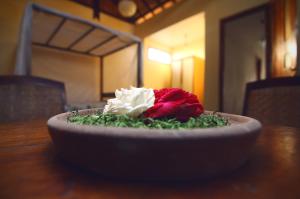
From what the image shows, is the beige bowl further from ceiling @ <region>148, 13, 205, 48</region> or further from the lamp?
ceiling @ <region>148, 13, 205, 48</region>

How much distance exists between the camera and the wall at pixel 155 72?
508cm

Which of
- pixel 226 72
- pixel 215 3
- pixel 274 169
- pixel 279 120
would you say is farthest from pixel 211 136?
pixel 215 3

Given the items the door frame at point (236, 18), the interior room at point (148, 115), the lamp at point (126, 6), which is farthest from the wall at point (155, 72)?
the door frame at point (236, 18)

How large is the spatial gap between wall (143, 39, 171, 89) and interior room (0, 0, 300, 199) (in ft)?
4.65

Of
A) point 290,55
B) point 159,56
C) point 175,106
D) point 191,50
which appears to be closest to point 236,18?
point 290,55

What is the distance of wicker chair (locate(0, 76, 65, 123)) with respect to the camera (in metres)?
1.11

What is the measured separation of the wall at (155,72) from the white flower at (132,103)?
4695 mm

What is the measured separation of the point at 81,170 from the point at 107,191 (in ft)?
0.23

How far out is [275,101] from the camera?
111 cm

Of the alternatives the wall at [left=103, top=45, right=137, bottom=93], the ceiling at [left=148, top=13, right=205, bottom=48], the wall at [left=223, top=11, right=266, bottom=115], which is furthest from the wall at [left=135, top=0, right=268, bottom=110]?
the wall at [left=103, top=45, right=137, bottom=93]

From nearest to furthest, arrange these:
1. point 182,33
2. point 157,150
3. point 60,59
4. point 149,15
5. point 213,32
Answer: point 157,150 < point 213,32 < point 60,59 < point 149,15 < point 182,33

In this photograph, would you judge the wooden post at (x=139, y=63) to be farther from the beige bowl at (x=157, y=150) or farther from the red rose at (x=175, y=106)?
the beige bowl at (x=157, y=150)

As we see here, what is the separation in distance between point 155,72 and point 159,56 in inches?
23.7

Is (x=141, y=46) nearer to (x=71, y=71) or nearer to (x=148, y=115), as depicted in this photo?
(x=71, y=71)
